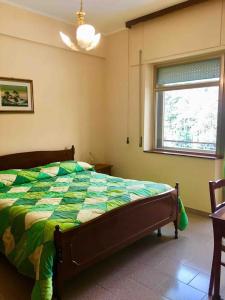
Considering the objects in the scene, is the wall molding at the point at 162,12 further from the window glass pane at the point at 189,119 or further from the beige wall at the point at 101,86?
the window glass pane at the point at 189,119

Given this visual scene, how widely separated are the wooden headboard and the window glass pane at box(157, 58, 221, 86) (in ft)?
6.13

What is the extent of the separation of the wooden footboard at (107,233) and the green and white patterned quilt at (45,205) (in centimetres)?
8

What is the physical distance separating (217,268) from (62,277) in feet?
3.71

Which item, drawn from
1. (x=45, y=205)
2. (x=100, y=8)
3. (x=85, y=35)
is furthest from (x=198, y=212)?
(x=100, y=8)

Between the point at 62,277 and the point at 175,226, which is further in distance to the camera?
the point at 175,226

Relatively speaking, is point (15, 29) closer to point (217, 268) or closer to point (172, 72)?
point (172, 72)

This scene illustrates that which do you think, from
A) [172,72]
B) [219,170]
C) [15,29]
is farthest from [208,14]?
[15,29]

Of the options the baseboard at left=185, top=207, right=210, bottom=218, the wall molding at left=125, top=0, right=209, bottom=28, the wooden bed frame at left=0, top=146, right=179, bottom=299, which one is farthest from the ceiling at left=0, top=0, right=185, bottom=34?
the baseboard at left=185, top=207, right=210, bottom=218

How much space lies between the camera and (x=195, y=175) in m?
3.70

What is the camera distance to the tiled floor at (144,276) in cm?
204

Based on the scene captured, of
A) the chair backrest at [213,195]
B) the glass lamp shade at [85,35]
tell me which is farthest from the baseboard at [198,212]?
the glass lamp shade at [85,35]

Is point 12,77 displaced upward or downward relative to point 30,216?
upward

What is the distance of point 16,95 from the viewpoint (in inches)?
141

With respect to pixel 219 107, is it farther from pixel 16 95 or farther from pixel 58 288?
pixel 58 288
